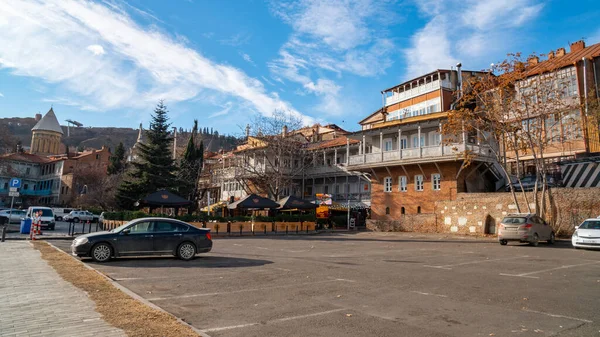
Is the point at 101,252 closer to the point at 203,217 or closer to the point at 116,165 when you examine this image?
the point at 203,217

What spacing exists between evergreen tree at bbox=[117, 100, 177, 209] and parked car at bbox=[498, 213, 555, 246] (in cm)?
3107

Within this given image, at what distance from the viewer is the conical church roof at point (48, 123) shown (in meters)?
110

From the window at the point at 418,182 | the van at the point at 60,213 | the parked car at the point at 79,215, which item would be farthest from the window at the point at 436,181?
the van at the point at 60,213

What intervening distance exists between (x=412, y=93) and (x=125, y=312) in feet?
133

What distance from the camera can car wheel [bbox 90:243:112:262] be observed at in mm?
12336

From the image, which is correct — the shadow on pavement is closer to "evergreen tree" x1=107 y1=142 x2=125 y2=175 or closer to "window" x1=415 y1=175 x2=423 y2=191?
"window" x1=415 y1=175 x2=423 y2=191

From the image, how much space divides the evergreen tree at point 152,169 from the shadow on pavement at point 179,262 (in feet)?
87.4

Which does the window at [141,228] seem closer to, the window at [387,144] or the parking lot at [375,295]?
the parking lot at [375,295]

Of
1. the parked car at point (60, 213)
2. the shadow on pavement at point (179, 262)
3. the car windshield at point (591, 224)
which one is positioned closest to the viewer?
the shadow on pavement at point (179, 262)

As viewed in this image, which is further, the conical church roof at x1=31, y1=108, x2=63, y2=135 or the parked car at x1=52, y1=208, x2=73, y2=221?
the conical church roof at x1=31, y1=108, x2=63, y2=135

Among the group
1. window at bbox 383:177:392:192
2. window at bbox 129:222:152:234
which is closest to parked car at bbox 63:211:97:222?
window at bbox 383:177:392:192

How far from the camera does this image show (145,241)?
12828 mm

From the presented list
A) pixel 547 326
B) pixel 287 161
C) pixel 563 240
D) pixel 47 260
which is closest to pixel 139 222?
pixel 47 260

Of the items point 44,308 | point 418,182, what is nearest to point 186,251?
point 44,308
